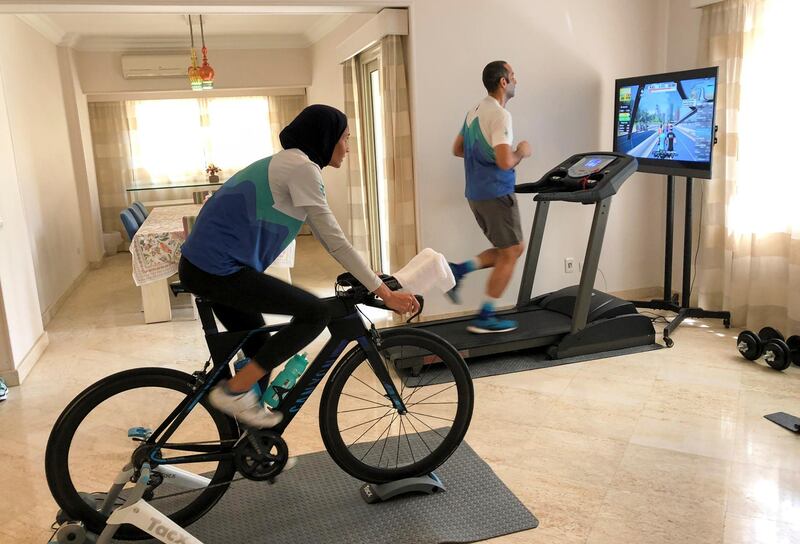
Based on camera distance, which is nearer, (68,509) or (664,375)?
(68,509)

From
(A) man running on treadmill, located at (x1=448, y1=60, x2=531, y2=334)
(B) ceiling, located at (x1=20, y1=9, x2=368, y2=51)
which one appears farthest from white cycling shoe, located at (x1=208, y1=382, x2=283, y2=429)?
(B) ceiling, located at (x1=20, y1=9, x2=368, y2=51)

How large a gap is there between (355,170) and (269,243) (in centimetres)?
318

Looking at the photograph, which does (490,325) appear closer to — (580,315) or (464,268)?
(464,268)

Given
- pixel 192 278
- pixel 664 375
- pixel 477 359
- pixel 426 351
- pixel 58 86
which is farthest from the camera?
pixel 58 86

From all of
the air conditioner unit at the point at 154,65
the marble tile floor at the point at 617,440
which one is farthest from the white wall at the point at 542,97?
the air conditioner unit at the point at 154,65

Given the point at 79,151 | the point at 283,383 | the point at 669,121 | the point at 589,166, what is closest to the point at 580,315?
the point at 589,166

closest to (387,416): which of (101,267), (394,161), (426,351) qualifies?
(426,351)

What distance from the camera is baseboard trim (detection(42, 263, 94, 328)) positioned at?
16.9 ft

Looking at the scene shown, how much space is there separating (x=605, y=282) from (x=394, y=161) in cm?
181

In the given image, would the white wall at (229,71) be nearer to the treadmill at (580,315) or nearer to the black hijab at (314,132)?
the treadmill at (580,315)

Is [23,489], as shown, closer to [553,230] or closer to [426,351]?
[426,351]

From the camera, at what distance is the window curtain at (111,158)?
27.7 feet

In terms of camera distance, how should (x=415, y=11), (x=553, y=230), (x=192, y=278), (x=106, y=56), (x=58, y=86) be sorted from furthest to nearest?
1. (x=106, y=56)
2. (x=58, y=86)
3. (x=553, y=230)
4. (x=415, y=11)
5. (x=192, y=278)

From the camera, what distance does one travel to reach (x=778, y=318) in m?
4.11
